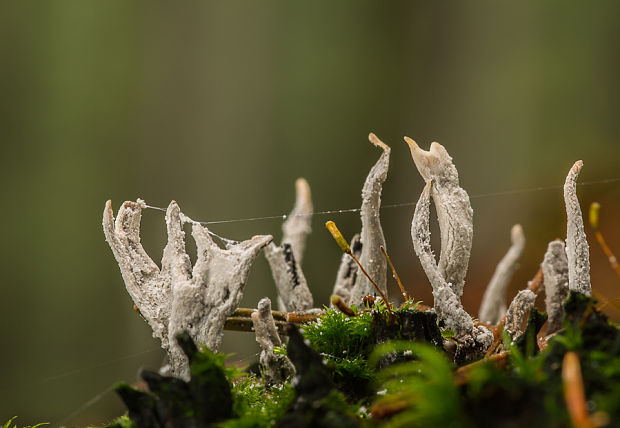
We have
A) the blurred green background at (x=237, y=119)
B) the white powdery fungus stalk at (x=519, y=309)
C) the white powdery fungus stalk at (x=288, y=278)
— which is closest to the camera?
the white powdery fungus stalk at (x=519, y=309)

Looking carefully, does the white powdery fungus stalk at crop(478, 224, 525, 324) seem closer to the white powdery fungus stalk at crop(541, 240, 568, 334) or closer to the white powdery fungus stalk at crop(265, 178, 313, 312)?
the white powdery fungus stalk at crop(541, 240, 568, 334)

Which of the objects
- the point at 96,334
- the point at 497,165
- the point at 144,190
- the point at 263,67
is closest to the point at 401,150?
the point at 497,165

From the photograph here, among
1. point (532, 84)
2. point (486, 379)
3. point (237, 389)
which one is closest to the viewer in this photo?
point (486, 379)

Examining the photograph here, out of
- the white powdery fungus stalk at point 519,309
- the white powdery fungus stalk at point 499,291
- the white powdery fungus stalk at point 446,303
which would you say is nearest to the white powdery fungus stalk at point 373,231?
the white powdery fungus stalk at point 446,303

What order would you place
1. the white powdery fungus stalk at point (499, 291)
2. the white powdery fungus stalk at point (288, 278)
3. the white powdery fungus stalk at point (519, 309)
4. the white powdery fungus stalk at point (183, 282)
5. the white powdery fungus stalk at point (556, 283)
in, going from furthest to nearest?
the white powdery fungus stalk at point (499, 291) < the white powdery fungus stalk at point (288, 278) < the white powdery fungus stalk at point (556, 283) < the white powdery fungus stalk at point (519, 309) < the white powdery fungus stalk at point (183, 282)

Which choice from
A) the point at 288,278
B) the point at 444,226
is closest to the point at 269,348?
the point at 288,278

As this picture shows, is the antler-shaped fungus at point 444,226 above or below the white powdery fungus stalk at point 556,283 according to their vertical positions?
above

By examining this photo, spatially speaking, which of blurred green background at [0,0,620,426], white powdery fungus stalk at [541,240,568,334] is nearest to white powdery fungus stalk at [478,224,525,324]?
white powdery fungus stalk at [541,240,568,334]

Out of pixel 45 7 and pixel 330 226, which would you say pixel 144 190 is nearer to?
pixel 45 7

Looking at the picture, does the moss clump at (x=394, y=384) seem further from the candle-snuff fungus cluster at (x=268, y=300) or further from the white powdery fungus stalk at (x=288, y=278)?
the white powdery fungus stalk at (x=288, y=278)
